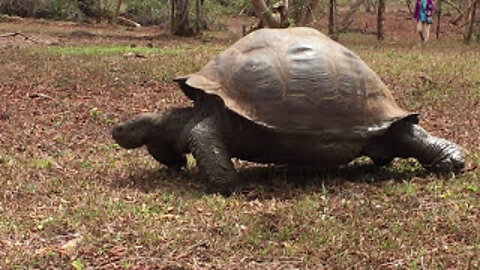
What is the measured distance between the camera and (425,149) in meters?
4.92

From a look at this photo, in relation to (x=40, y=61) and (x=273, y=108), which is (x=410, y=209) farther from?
(x=40, y=61)

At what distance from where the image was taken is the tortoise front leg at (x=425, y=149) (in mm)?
4867

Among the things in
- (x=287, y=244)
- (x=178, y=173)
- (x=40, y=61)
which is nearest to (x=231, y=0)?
(x=40, y=61)

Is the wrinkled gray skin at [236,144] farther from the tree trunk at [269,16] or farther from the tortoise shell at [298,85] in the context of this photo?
the tree trunk at [269,16]

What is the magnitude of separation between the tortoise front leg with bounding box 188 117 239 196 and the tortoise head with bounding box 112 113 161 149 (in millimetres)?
487

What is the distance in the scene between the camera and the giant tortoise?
14.9ft

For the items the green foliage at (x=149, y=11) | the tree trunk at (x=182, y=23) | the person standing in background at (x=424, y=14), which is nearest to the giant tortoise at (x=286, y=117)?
the person standing in background at (x=424, y=14)

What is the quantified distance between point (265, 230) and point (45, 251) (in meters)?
1.18

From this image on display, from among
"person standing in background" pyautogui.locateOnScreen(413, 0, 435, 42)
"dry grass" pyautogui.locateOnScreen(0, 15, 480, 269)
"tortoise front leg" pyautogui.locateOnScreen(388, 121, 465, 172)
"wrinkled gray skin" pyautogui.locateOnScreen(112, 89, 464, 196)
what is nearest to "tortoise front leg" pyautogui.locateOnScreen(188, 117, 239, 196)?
"wrinkled gray skin" pyautogui.locateOnScreen(112, 89, 464, 196)

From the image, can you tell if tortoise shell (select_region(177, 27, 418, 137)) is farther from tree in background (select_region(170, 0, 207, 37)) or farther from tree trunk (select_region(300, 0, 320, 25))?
tree in background (select_region(170, 0, 207, 37))

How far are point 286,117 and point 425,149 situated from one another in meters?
1.15

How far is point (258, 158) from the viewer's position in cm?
488

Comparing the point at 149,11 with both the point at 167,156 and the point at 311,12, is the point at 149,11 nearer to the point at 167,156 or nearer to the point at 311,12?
the point at 311,12

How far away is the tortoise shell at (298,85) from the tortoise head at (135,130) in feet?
1.38
